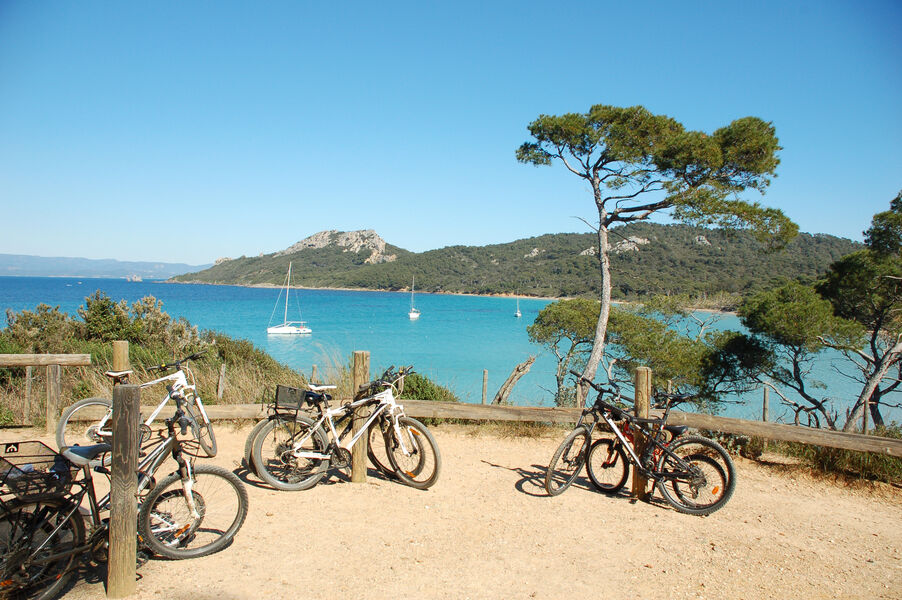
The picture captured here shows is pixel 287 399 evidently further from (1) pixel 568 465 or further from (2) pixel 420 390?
(2) pixel 420 390

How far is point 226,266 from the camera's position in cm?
16912

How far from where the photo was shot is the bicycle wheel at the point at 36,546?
2.60 m

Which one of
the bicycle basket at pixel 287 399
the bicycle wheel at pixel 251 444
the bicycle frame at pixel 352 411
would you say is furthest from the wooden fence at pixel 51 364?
the bicycle frame at pixel 352 411

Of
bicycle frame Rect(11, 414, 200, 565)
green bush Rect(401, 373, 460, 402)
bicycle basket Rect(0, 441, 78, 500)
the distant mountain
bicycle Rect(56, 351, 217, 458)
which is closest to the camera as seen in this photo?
bicycle basket Rect(0, 441, 78, 500)

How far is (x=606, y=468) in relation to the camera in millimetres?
4883

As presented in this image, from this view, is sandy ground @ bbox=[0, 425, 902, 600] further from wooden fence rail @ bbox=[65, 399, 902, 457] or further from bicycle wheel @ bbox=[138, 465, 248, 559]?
wooden fence rail @ bbox=[65, 399, 902, 457]

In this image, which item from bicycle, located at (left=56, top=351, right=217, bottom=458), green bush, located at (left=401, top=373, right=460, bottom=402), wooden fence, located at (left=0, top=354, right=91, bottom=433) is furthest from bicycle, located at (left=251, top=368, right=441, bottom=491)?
green bush, located at (left=401, top=373, right=460, bottom=402)

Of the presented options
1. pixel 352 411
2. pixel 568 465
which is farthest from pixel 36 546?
pixel 568 465

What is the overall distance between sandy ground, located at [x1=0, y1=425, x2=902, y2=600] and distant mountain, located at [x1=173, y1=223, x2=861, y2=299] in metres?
8.42

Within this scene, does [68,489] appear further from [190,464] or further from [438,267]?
[438,267]

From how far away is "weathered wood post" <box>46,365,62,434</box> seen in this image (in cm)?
599

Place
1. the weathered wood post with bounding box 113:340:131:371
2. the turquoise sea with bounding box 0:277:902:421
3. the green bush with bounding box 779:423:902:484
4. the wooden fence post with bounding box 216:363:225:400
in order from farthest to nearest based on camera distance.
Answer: the turquoise sea with bounding box 0:277:902:421 → the wooden fence post with bounding box 216:363:225:400 → the green bush with bounding box 779:423:902:484 → the weathered wood post with bounding box 113:340:131:371

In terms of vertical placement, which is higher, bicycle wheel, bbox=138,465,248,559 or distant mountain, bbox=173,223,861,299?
distant mountain, bbox=173,223,861,299

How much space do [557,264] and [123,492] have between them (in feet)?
244
